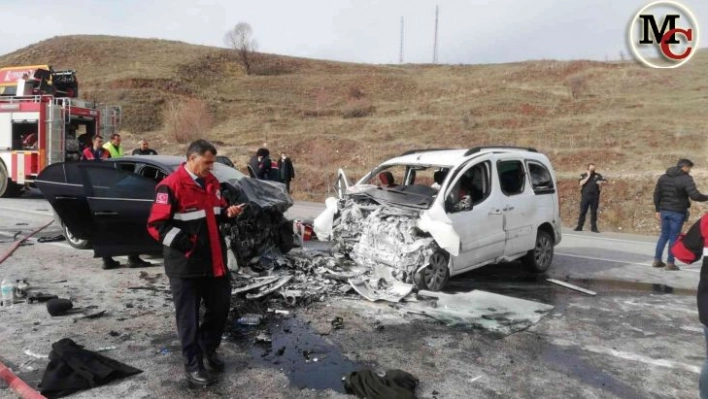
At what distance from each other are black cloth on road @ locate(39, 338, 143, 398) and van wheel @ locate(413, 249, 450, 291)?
326 cm

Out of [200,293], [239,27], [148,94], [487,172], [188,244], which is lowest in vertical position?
[200,293]

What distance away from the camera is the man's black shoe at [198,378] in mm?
4043

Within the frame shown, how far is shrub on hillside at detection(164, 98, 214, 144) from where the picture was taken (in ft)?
125

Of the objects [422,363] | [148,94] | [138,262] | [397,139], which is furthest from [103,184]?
[148,94]

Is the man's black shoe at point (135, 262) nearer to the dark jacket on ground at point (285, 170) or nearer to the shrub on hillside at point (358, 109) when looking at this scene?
the dark jacket on ground at point (285, 170)

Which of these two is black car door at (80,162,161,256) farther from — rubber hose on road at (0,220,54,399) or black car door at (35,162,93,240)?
rubber hose on road at (0,220,54,399)

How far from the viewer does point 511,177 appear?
7711 mm

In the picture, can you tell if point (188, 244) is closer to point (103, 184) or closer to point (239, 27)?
point (103, 184)

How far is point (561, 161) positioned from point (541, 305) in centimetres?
1980

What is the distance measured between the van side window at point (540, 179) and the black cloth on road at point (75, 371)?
5956mm

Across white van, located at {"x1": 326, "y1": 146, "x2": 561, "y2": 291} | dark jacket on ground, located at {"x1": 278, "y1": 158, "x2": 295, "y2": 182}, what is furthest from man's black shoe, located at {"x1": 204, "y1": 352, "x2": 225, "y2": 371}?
dark jacket on ground, located at {"x1": 278, "y1": 158, "x2": 295, "y2": 182}

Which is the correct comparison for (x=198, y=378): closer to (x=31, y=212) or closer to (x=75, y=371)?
(x=75, y=371)

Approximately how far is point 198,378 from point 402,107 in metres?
41.9

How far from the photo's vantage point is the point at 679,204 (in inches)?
344
